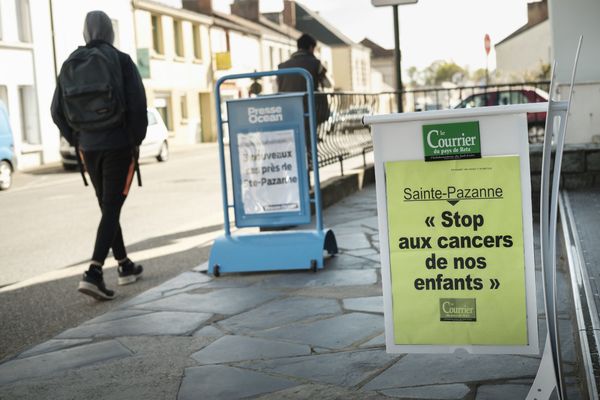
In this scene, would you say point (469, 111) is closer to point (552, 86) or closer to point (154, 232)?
point (552, 86)

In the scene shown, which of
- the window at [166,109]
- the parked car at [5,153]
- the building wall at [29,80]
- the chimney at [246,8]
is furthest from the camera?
the chimney at [246,8]

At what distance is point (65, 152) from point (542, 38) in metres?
44.6

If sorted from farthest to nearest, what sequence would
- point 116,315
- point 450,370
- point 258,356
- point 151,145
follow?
point 151,145 < point 116,315 < point 258,356 < point 450,370

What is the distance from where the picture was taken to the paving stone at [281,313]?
5.22 m

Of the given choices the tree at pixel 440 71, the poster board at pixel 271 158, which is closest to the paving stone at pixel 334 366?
the poster board at pixel 271 158

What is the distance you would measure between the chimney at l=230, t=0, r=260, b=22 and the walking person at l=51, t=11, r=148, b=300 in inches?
2295

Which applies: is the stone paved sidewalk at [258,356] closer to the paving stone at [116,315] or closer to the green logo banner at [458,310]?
the paving stone at [116,315]

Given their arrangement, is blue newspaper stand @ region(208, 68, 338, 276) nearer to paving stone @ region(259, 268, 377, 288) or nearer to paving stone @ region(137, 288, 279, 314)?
paving stone @ region(259, 268, 377, 288)

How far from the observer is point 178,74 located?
4531cm

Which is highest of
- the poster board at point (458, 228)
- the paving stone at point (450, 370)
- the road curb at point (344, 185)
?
the poster board at point (458, 228)

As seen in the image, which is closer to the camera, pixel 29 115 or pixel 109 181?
pixel 109 181

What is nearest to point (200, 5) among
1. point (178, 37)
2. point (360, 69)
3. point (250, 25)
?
point (250, 25)

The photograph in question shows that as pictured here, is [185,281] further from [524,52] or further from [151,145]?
[524,52]

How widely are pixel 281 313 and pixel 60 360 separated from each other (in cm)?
138
